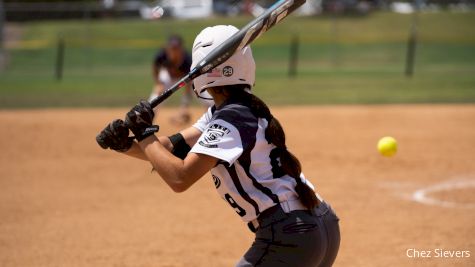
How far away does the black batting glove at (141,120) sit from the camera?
403cm

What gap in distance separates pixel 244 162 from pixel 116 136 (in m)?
0.77

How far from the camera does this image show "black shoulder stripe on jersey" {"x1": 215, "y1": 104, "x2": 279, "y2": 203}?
394 cm

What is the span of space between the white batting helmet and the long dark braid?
0.19 feet

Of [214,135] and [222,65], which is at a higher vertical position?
[222,65]

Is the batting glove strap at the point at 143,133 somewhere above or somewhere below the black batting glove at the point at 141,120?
below

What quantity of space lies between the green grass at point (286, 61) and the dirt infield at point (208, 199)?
15.7 feet

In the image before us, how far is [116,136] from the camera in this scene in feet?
13.5

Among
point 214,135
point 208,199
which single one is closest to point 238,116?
point 214,135

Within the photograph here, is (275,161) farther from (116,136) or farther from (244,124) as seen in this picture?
(116,136)

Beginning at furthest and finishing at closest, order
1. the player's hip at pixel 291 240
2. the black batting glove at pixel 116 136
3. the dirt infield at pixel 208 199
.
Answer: the dirt infield at pixel 208 199
the black batting glove at pixel 116 136
the player's hip at pixel 291 240

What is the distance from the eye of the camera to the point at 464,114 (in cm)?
1543

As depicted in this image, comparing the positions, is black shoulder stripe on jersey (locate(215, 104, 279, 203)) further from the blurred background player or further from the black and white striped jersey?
the blurred background player

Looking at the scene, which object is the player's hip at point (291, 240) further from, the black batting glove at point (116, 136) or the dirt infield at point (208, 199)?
the dirt infield at point (208, 199)

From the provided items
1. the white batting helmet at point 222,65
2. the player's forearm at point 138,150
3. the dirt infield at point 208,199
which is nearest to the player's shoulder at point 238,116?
the white batting helmet at point 222,65
